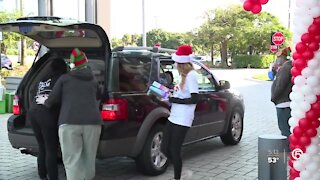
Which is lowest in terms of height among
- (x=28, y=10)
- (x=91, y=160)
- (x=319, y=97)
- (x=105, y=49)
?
(x=91, y=160)

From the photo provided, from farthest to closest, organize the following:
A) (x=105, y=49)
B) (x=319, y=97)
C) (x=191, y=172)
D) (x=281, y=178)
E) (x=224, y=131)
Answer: (x=224, y=131), (x=191, y=172), (x=105, y=49), (x=281, y=178), (x=319, y=97)

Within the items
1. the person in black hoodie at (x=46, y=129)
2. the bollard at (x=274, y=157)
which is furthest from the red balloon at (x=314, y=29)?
the person in black hoodie at (x=46, y=129)

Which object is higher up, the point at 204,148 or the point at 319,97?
the point at 319,97

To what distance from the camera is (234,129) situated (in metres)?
8.27

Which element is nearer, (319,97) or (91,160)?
(319,97)

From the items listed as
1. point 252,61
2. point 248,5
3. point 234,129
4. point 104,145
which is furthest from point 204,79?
point 252,61

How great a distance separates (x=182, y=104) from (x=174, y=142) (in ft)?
1.57

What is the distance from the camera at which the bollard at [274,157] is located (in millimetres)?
5047

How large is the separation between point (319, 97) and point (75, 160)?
114 inches

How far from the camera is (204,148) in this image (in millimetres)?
8125

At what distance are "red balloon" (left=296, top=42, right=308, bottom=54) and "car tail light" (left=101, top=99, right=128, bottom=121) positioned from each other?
8.41 ft

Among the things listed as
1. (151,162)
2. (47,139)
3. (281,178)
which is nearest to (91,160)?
(47,139)

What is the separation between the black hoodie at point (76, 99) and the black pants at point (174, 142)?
2.92 feet

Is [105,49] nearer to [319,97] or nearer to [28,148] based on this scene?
[28,148]
